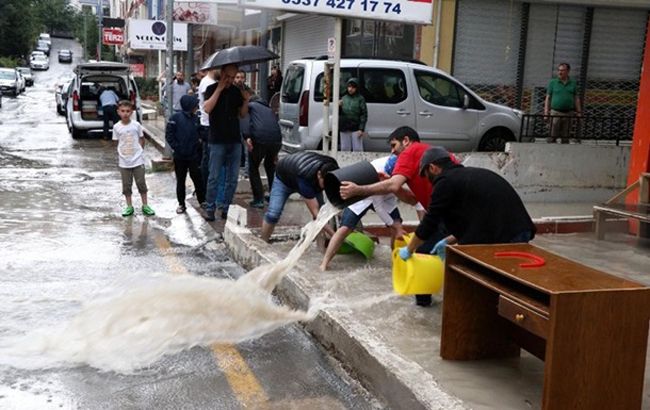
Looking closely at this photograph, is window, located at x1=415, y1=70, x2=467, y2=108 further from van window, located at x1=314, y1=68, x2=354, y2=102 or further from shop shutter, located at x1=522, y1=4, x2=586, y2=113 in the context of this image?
shop shutter, located at x1=522, y1=4, x2=586, y2=113

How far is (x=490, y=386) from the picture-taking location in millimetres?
4160

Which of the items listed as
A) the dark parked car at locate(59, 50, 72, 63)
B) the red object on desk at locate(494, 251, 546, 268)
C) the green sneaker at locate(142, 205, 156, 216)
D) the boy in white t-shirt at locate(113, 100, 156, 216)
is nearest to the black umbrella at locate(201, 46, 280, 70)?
the boy in white t-shirt at locate(113, 100, 156, 216)

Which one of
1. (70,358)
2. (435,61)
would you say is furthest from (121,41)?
(70,358)

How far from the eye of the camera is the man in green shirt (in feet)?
39.9

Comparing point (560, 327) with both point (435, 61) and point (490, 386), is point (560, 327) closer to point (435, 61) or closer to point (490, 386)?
point (490, 386)

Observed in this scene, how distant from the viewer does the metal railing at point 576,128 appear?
39.8ft

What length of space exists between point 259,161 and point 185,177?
1116 millimetres

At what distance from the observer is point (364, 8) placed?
295 inches

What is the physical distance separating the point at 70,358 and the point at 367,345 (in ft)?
6.49

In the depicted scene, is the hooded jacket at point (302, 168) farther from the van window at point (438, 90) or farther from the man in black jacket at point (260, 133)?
the van window at point (438, 90)

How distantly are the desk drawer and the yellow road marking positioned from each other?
150cm

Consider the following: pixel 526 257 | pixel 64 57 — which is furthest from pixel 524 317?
pixel 64 57

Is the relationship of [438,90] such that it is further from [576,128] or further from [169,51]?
[169,51]

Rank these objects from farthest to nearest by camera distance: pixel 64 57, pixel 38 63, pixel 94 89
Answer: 1. pixel 64 57
2. pixel 38 63
3. pixel 94 89
